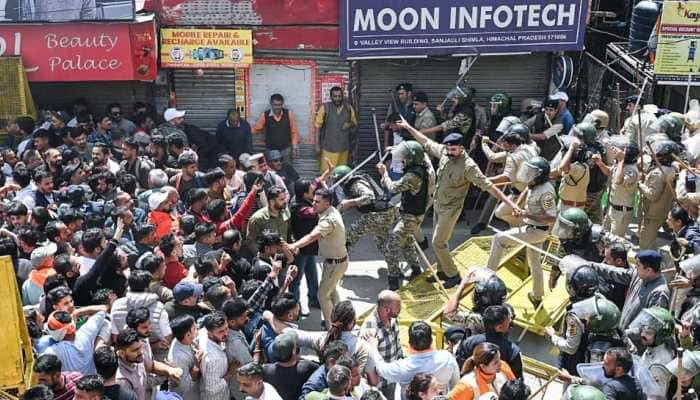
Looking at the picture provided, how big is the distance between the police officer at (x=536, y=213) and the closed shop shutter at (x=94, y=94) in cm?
650

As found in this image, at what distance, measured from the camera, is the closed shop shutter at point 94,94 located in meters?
12.5

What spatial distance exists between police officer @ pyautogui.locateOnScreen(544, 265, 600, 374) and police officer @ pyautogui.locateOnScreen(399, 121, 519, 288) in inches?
97.9

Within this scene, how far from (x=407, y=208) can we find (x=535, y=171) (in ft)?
5.23

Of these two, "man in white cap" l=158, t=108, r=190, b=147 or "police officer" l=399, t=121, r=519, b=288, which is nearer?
"police officer" l=399, t=121, r=519, b=288

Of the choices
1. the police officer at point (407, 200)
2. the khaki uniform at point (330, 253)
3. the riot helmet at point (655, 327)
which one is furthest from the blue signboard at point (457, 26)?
the riot helmet at point (655, 327)

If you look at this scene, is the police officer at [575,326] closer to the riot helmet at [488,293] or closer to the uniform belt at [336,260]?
the riot helmet at [488,293]

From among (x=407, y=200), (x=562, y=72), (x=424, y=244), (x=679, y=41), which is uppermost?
(x=679, y=41)

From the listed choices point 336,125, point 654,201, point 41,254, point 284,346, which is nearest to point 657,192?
point 654,201

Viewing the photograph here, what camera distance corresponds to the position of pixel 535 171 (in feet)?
27.2

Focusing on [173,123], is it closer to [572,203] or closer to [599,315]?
[572,203]

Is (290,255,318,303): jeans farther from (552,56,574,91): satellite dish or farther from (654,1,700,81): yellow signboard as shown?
(654,1,700,81): yellow signboard

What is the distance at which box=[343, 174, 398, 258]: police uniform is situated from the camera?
911 centimetres

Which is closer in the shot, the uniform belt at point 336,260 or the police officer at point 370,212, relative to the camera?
the uniform belt at point 336,260

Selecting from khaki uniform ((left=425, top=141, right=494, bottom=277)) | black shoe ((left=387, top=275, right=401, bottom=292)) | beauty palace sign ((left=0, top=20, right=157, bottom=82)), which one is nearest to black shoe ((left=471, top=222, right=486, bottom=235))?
khaki uniform ((left=425, top=141, right=494, bottom=277))
